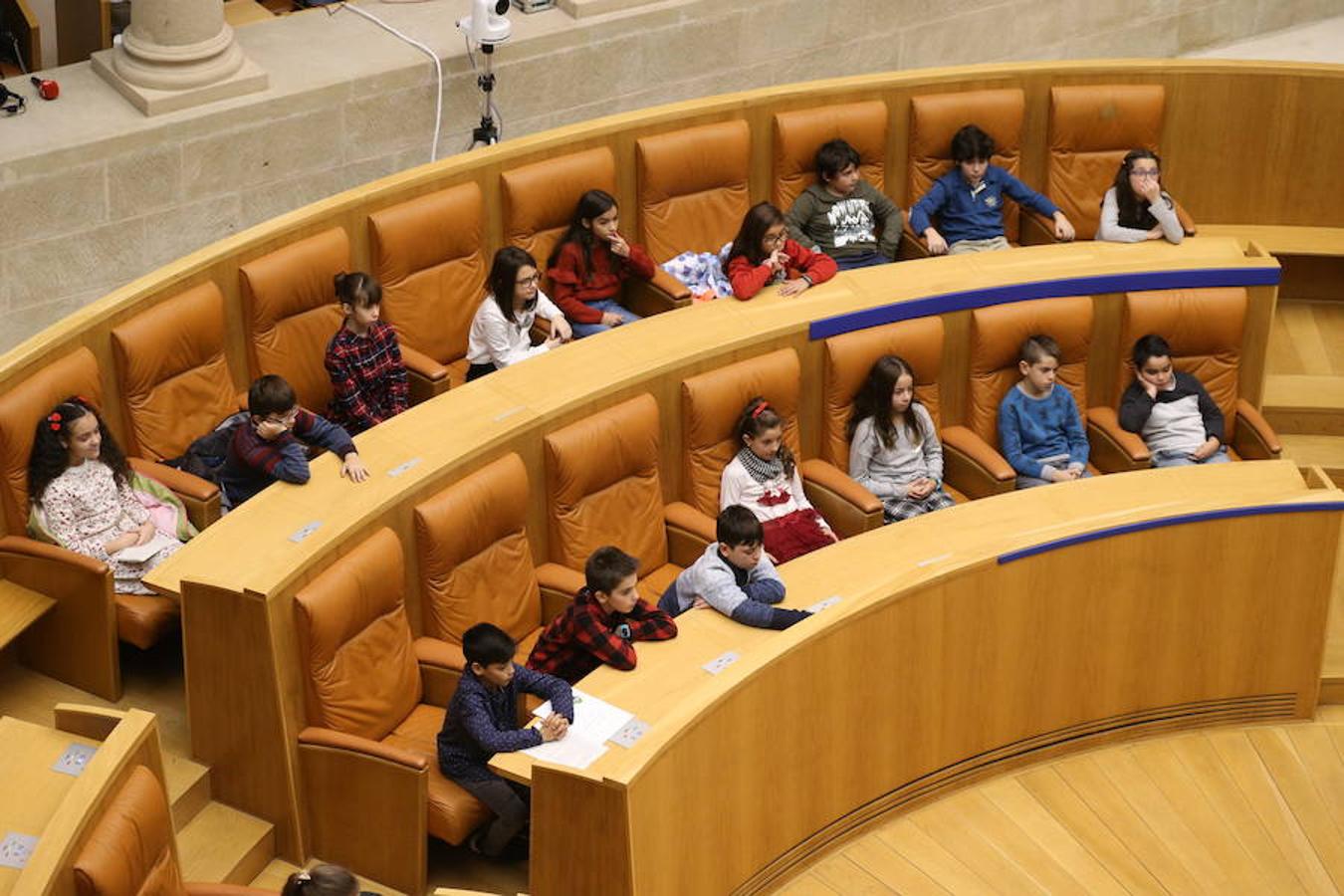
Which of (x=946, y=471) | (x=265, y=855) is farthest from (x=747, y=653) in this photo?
(x=946, y=471)

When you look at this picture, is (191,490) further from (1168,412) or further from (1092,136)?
(1092,136)

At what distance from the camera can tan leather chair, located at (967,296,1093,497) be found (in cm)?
614

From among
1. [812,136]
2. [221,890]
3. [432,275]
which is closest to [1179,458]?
[812,136]

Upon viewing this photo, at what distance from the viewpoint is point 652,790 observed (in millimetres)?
4418

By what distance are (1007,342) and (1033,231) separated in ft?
3.02

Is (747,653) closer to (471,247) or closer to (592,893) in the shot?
(592,893)

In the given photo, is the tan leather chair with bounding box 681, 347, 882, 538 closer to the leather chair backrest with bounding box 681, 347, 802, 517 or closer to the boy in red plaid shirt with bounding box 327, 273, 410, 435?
the leather chair backrest with bounding box 681, 347, 802, 517

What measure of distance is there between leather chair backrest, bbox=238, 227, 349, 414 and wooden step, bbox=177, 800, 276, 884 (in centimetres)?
137

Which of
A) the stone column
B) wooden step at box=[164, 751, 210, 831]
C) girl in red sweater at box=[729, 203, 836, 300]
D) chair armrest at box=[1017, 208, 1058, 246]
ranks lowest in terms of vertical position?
wooden step at box=[164, 751, 210, 831]

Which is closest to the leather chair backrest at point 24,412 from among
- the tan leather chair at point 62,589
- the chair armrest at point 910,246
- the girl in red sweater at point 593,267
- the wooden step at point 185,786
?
the tan leather chair at point 62,589

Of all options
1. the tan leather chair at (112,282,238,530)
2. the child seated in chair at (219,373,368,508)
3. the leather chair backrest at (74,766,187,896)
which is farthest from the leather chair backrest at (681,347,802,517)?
the leather chair backrest at (74,766,187,896)

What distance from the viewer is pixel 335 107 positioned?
6.60 meters

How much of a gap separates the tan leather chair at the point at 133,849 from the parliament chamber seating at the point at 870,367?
2.29 meters

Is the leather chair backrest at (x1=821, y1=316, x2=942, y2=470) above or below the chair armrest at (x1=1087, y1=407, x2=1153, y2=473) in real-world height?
above
